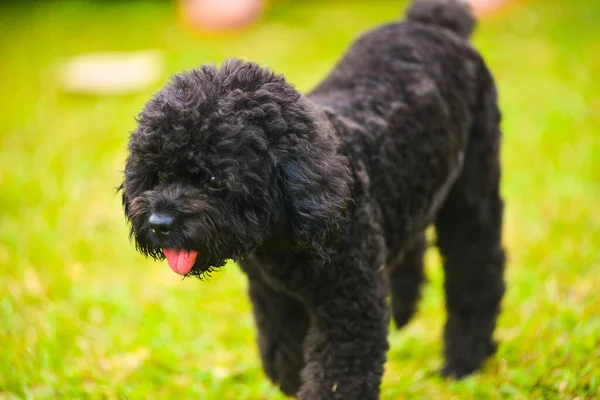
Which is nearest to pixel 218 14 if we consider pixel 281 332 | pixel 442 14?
pixel 442 14

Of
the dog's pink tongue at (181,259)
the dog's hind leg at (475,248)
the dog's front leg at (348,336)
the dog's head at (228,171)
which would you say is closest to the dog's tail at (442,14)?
the dog's hind leg at (475,248)

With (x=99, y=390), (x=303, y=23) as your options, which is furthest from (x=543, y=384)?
(x=303, y=23)

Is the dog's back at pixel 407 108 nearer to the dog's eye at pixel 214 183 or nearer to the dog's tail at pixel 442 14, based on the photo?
→ the dog's tail at pixel 442 14

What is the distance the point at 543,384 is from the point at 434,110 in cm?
151

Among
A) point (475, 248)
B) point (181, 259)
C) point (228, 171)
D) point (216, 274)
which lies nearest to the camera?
point (228, 171)

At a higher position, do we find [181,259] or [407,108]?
[407,108]

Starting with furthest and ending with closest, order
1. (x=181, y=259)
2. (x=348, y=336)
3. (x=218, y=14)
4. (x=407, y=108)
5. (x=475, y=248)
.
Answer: (x=218, y=14) < (x=475, y=248) < (x=407, y=108) < (x=348, y=336) < (x=181, y=259)

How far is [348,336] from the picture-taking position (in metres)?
2.97

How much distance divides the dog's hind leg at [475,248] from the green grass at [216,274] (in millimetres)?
204

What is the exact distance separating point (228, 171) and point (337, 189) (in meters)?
0.44

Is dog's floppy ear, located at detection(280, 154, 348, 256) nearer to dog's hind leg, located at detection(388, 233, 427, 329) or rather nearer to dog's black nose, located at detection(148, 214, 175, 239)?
dog's black nose, located at detection(148, 214, 175, 239)

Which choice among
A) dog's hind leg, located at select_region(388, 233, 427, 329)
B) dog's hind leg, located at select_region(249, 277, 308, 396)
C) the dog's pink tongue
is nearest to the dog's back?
dog's hind leg, located at select_region(249, 277, 308, 396)

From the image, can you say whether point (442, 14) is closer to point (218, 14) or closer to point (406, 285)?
point (406, 285)

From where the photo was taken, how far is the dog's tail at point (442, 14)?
4.04 metres
